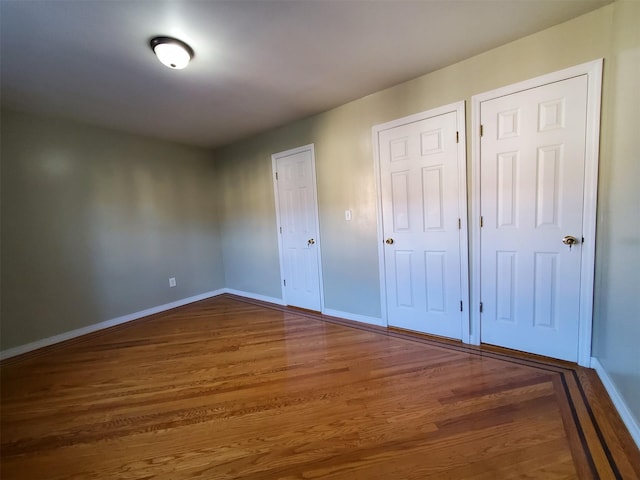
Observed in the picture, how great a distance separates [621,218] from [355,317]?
2271 millimetres

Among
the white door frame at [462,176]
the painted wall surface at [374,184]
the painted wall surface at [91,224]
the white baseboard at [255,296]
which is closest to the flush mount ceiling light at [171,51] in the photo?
the painted wall surface at [374,184]

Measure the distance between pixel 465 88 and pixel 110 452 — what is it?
135 inches

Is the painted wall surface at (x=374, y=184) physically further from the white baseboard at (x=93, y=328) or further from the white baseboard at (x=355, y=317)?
the white baseboard at (x=93, y=328)

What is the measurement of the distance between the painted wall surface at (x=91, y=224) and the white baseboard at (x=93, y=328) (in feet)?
0.17

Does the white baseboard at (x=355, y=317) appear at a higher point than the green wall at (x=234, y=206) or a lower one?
lower

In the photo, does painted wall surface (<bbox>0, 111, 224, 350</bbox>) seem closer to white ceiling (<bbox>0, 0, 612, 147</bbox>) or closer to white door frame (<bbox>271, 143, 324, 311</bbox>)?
white ceiling (<bbox>0, 0, 612, 147</bbox>)

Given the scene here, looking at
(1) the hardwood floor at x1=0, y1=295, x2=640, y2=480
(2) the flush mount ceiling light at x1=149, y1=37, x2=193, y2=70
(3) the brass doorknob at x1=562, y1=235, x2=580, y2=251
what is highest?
(2) the flush mount ceiling light at x1=149, y1=37, x2=193, y2=70

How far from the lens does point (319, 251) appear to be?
3.26 meters

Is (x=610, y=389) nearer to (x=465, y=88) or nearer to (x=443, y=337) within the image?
(x=443, y=337)

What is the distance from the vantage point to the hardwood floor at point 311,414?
126 centimetres

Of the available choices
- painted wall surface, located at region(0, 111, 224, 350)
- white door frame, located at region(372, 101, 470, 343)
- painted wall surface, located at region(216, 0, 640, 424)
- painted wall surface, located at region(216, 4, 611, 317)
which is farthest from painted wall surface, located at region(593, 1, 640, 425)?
painted wall surface, located at region(0, 111, 224, 350)

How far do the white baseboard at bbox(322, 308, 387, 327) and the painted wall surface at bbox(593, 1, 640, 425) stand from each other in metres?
1.65

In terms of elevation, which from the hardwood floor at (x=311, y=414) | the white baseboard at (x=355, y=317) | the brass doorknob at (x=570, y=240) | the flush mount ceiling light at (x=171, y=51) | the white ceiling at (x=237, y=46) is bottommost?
the hardwood floor at (x=311, y=414)

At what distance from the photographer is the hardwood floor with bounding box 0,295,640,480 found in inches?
49.5
